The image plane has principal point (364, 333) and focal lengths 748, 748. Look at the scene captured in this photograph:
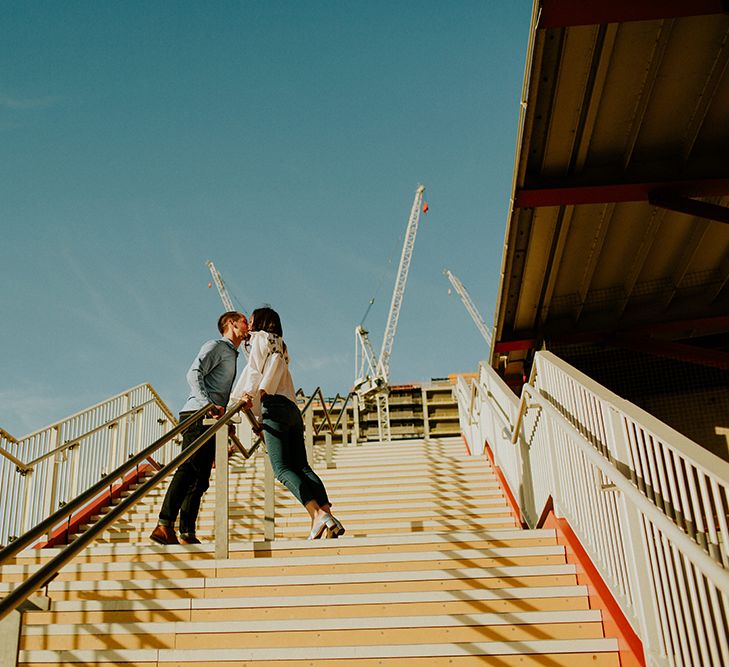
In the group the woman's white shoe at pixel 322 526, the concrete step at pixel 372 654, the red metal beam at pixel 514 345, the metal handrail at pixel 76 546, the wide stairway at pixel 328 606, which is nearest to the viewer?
the metal handrail at pixel 76 546

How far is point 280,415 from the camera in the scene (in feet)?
15.7

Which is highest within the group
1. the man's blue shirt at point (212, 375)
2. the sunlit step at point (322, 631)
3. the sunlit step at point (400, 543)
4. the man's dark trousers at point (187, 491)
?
the man's blue shirt at point (212, 375)

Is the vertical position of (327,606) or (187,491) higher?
(187,491)

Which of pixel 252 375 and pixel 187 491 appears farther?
pixel 187 491

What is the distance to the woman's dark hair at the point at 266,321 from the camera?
5105 mm

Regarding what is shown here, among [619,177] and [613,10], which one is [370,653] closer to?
[613,10]

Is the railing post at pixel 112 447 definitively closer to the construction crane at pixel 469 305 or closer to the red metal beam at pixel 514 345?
the red metal beam at pixel 514 345

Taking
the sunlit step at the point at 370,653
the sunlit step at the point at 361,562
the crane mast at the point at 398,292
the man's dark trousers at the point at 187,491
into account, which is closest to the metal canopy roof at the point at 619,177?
the sunlit step at the point at 361,562

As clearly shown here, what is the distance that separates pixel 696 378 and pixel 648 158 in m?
6.11

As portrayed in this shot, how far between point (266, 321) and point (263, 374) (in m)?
0.44

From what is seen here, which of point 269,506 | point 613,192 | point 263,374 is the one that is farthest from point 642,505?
point 613,192

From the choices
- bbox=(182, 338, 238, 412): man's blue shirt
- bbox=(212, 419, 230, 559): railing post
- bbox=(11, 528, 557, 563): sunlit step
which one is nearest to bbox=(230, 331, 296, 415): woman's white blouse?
bbox=(212, 419, 230, 559): railing post

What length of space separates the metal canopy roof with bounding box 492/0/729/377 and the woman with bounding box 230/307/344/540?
2.85m

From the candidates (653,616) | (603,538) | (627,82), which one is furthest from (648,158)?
(653,616)
